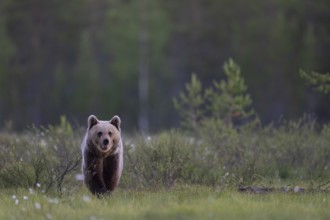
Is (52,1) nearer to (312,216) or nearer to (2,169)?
(2,169)

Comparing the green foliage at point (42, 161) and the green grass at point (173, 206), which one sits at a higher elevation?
the green grass at point (173, 206)

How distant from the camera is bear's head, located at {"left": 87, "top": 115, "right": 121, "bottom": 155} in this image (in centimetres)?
1072

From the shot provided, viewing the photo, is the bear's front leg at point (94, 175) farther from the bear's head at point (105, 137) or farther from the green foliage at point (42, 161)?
the green foliage at point (42, 161)

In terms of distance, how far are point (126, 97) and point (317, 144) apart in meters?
27.0

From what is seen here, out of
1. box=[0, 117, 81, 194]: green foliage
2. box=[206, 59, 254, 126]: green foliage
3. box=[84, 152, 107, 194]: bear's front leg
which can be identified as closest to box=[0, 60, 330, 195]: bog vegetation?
box=[0, 117, 81, 194]: green foliage

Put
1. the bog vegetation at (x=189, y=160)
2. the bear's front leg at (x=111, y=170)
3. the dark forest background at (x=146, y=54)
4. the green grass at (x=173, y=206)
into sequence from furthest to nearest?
the dark forest background at (x=146, y=54)
the bog vegetation at (x=189, y=160)
the bear's front leg at (x=111, y=170)
the green grass at (x=173, y=206)

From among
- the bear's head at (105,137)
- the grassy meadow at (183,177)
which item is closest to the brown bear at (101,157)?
the bear's head at (105,137)

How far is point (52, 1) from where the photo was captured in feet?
149

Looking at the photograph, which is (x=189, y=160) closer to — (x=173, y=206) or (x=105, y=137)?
(x=105, y=137)

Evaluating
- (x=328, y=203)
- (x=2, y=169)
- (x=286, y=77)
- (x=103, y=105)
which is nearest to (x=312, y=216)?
(x=328, y=203)

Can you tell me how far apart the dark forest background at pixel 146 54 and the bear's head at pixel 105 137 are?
27259mm

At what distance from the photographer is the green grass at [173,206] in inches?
346

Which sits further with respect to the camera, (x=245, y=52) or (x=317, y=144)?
(x=245, y=52)

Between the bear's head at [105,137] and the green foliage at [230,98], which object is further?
the green foliage at [230,98]
